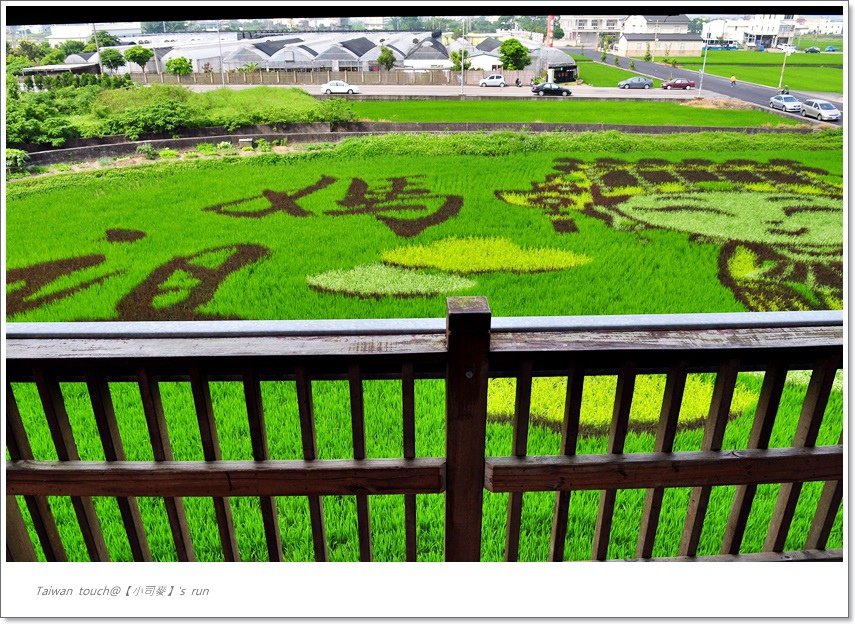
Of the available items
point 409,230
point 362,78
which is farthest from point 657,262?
point 362,78

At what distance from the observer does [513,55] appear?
7.80 metres

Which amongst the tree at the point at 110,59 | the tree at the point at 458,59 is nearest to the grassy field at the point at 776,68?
the tree at the point at 458,59

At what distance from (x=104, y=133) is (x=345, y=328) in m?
7.39

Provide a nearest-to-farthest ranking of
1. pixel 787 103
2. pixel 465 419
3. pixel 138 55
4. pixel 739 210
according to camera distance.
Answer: pixel 465 419, pixel 739 210, pixel 138 55, pixel 787 103

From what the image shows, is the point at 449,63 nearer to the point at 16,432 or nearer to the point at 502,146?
the point at 502,146

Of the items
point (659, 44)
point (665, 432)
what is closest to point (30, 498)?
point (665, 432)

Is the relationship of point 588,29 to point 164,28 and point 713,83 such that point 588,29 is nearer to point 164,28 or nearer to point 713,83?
point 713,83

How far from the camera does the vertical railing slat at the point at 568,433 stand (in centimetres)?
84

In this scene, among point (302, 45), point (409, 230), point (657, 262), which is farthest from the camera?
point (302, 45)

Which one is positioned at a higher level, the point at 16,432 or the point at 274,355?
the point at 274,355

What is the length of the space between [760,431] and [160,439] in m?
0.87

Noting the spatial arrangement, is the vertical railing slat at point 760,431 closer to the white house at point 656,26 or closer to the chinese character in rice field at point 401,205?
the chinese character in rice field at point 401,205

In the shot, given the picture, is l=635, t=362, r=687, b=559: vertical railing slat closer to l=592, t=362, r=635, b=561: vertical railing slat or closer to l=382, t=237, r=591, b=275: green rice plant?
l=592, t=362, r=635, b=561: vertical railing slat

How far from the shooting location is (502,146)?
719 centimetres
